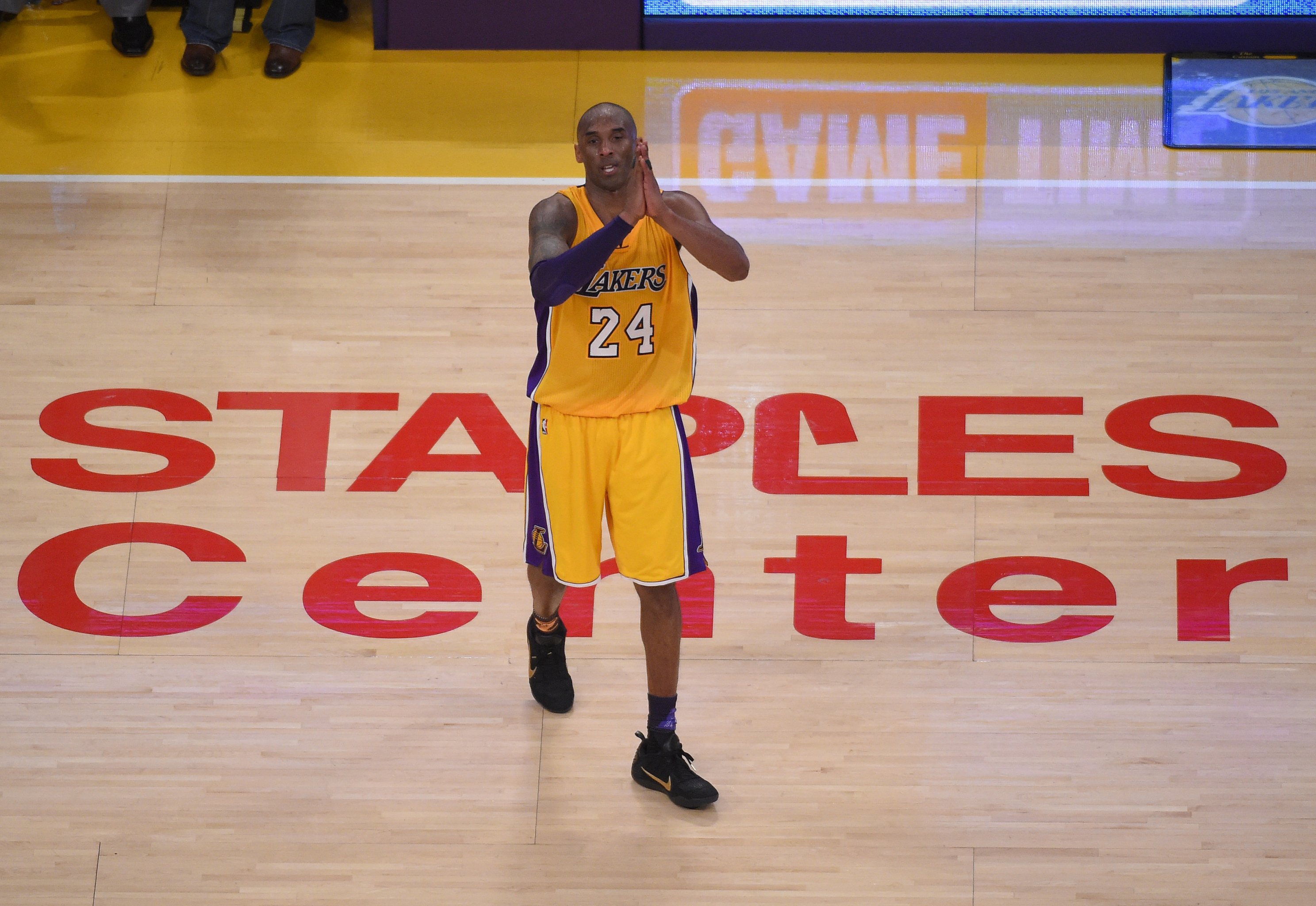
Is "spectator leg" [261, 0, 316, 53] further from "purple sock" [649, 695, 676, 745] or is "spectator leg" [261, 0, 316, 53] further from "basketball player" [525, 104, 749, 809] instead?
"purple sock" [649, 695, 676, 745]

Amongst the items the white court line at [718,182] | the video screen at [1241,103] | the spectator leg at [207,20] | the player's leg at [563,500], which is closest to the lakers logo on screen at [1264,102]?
the video screen at [1241,103]

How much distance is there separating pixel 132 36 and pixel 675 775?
4.20 metres

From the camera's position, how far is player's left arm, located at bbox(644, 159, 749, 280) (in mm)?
3594

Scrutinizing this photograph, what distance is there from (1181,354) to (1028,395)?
0.61m

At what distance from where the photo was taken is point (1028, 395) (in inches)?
202

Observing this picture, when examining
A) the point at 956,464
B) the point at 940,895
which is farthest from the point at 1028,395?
the point at 940,895

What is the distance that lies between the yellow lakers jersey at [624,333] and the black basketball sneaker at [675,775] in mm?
1015

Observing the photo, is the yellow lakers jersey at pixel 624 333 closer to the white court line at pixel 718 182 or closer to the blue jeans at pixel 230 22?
the white court line at pixel 718 182

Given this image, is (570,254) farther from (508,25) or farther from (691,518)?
(508,25)

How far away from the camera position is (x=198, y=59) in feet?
20.1

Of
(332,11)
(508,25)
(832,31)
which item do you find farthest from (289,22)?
(832,31)

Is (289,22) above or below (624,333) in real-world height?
above

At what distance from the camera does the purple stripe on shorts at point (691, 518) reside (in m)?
3.94

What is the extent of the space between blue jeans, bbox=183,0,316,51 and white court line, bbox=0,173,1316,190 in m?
0.78
